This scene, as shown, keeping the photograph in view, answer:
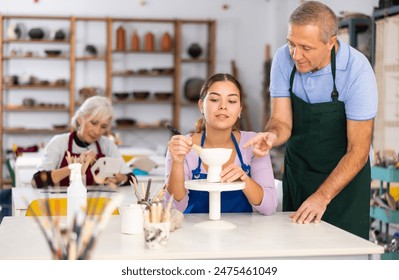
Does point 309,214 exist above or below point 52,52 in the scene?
below

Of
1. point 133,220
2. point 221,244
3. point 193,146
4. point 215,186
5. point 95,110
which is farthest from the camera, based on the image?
point 95,110

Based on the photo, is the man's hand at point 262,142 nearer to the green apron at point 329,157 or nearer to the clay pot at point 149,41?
the green apron at point 329,157

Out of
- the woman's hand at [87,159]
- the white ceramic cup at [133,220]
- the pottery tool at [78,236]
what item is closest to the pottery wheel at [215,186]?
the white ceramic cup at [133,220]

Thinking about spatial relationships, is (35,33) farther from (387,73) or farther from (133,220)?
(133,220)

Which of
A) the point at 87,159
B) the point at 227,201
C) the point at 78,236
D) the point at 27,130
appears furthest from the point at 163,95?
the point at 78,236

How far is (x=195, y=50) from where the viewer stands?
9.09 m

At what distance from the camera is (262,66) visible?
944 cm

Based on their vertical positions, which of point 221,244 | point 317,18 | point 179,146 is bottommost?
point 221,244

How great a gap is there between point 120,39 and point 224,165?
6.65m

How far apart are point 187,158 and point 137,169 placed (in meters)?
1.72

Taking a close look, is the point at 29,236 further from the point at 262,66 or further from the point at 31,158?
the point at 262,66

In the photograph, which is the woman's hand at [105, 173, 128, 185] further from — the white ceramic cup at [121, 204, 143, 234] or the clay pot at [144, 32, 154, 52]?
the clay pot at [144, 32, 154, 52]

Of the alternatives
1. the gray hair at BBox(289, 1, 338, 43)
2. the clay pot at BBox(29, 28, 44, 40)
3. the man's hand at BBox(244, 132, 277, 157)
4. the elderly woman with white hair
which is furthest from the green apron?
the clay pot at BBox(29, 28, 44, 40)
